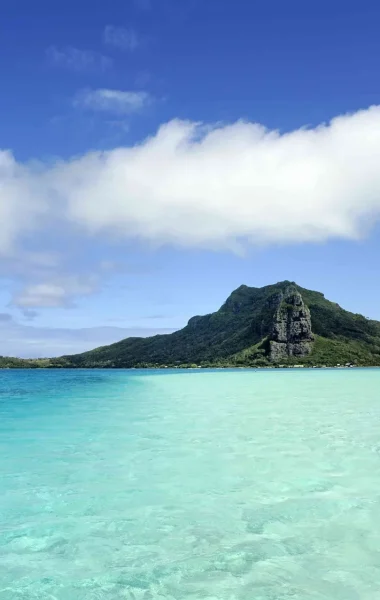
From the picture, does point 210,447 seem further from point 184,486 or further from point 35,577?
point 35,577

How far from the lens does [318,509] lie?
429 inches

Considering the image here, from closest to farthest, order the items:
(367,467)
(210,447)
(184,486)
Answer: (184,486), (367,467), (210,447)

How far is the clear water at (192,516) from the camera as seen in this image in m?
7.46

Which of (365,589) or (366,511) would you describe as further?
(366,511)

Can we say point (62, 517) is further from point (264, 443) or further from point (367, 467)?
point (264, 443)

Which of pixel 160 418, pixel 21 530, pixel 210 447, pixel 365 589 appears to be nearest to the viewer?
pixel 365 589

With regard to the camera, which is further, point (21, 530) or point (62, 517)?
point (62, 517)

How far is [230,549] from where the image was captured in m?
8.60

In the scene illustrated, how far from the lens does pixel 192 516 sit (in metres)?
10.6

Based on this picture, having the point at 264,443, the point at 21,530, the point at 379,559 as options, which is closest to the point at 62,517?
the point at 21,530

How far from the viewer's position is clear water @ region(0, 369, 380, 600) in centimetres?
746

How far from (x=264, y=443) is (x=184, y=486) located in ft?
23.3

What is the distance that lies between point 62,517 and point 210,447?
29.1ft

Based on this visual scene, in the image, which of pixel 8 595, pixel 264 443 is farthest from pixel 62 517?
pixel 264 443
